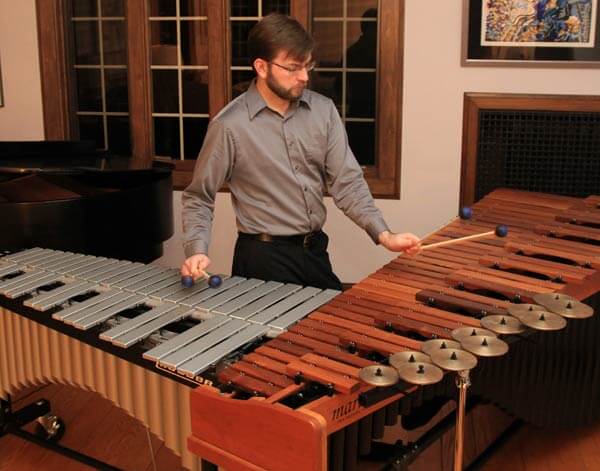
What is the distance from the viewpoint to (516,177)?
479 cm

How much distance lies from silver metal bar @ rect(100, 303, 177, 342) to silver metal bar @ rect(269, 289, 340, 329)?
36 cm

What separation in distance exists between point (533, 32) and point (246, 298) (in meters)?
2.89

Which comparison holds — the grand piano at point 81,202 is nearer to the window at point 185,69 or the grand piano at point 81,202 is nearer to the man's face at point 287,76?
the window at point 185,69

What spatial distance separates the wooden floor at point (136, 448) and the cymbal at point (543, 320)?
1.12 meters

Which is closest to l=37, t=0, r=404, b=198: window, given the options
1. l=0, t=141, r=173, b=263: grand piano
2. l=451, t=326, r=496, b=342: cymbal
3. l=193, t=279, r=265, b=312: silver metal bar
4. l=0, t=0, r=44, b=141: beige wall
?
l=0, t=0, r=44, b=141: beige wall

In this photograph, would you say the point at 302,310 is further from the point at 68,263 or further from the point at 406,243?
the point at 68,263

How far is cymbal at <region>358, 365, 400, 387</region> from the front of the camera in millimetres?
1816

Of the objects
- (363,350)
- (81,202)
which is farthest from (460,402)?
(81,202)

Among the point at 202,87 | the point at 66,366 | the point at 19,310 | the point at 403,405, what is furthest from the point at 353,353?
the point at 202,87

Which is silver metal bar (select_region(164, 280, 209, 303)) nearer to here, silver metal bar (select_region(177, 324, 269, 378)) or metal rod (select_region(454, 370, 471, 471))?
silver metal bar (select_region(177, 324, 269, 378))

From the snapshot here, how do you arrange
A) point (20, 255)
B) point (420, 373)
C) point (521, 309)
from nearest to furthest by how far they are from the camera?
point (420, 373)
point (521, 309)
point (20, 255)

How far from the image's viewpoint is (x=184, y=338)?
221 cm

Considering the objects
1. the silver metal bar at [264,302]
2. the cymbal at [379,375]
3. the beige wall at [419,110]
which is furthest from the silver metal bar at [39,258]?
the beige wall at [419,110]

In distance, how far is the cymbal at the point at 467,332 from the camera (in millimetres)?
2010
